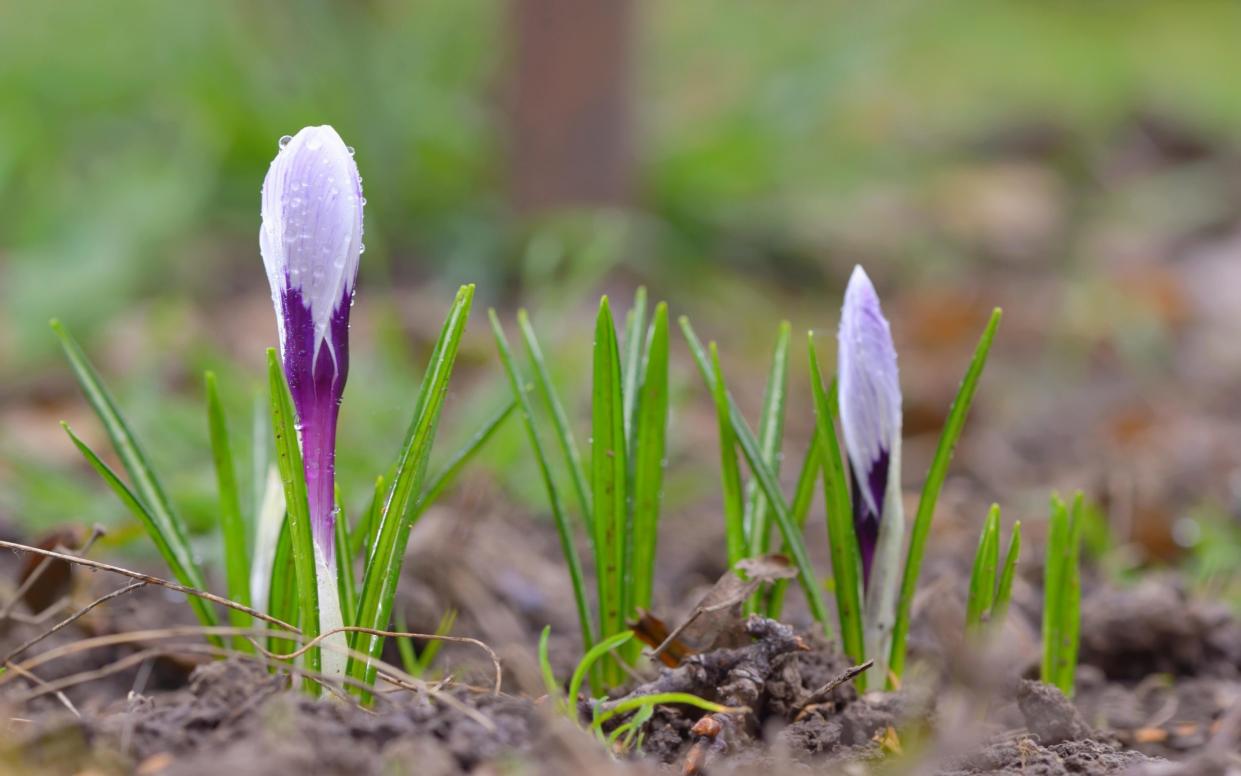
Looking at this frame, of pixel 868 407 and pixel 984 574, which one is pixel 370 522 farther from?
pixel 984 574

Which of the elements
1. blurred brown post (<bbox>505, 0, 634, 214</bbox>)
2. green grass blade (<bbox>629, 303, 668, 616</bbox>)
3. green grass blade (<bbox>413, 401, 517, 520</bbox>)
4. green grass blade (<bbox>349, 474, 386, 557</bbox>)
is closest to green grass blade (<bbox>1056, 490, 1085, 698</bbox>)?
green grass blade (<bbox>629, 303, 668, 616</bbox>)

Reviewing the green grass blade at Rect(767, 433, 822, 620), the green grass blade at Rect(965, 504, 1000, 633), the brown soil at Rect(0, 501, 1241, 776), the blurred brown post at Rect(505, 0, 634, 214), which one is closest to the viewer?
the brown soil at Rect(0, 501, 1241, 776)

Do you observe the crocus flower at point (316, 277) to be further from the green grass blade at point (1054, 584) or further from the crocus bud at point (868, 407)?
the green grass blade at point (1054, 584)

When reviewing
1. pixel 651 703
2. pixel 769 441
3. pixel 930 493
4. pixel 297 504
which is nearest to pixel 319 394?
pixel 297 504

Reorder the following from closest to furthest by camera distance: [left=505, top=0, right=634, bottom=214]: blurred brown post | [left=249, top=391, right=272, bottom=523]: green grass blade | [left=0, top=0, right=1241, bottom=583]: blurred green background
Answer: [left=249, top=391, right=272, bottom=523]: green grass blade, [left=0, top=0, right=1241, bottom=583]: blurred green background, [left=505, top=0, right=634, bottom=214]: blurred brown post

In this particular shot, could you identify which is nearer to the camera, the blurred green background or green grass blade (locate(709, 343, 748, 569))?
green grass blade (locate(709, 343, 748, 569))

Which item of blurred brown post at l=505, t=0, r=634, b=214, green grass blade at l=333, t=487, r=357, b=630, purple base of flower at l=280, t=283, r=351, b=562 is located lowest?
green grass blade at l=333, t=487, r=357, b=630

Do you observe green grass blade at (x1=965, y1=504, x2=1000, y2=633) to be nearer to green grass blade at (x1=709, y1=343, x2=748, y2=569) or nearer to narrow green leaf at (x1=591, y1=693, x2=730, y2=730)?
green grass blade at (x1=709, y1=343, x2=748, y2=569)
